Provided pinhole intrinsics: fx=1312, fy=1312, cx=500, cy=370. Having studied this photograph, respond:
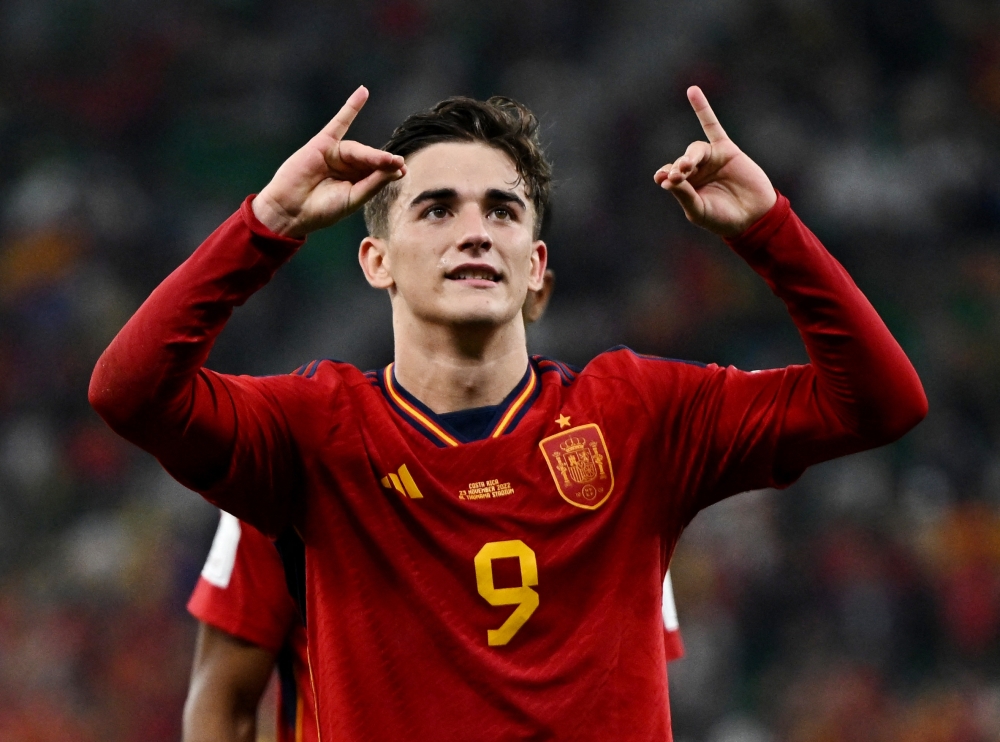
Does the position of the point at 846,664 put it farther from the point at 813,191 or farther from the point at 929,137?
the point at 929,137

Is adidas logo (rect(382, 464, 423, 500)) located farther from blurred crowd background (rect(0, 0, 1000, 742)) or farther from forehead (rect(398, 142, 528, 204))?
blurred crowd background (rect(0, 0, 1000, 742))

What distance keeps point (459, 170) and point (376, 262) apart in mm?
327

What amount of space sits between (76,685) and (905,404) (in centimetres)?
467

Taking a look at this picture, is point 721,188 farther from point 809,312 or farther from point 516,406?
point 516,406

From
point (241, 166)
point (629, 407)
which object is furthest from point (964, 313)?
point (629, 407)

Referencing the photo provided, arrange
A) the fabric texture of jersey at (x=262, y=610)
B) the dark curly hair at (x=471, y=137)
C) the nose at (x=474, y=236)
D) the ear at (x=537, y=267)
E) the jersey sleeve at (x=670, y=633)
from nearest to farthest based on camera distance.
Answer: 1. the nose at (x=474, y=236)
2. the dark curly hair at (x=471, y=137)
3. the ear at (x=537, y=267)
4. the fabric texture of jersey at (x=262, y=610)
5. the jersey sleeve at (x=670, y=633)

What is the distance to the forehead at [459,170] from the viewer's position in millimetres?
2750

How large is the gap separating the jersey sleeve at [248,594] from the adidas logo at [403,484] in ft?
2.25

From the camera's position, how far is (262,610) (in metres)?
3.14

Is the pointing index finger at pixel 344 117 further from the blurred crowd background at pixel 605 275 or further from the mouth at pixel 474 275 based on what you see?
the blurred crowd background at pixel 605 275

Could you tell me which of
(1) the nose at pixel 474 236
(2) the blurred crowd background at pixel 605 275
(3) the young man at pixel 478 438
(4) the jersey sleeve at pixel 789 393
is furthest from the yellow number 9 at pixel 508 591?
(2) the blurred crowd background at pixel 605 275

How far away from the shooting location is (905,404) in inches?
95.3

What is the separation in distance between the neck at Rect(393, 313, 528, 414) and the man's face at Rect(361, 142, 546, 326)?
0.05 m

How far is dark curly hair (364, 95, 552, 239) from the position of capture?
286 cm
